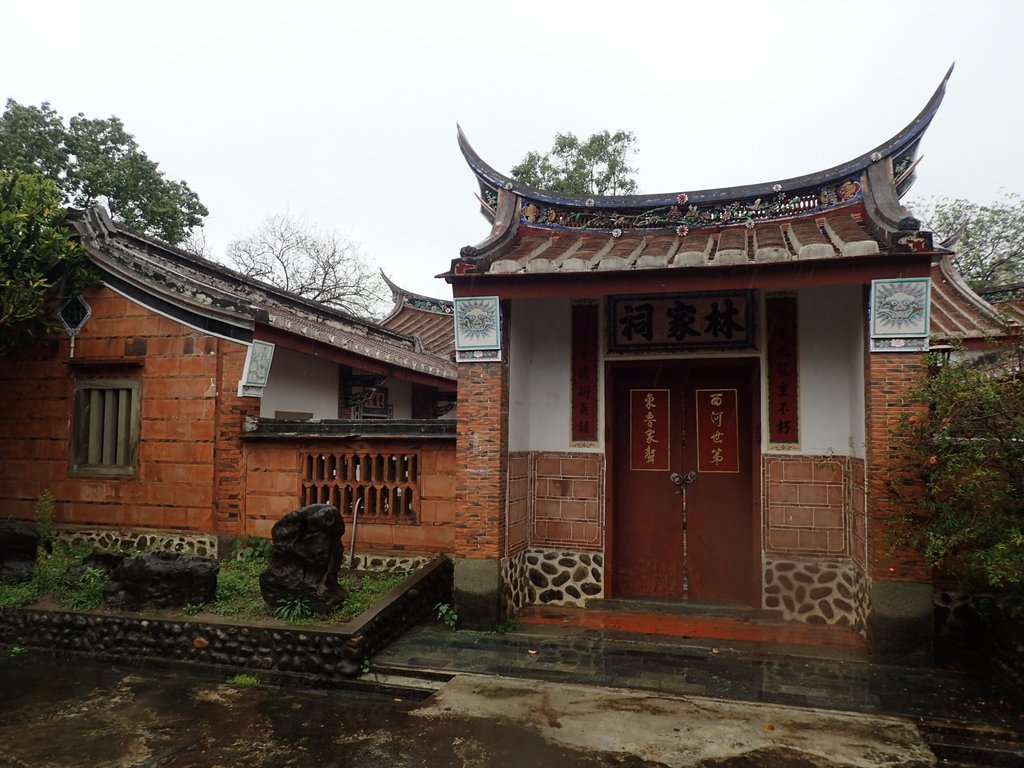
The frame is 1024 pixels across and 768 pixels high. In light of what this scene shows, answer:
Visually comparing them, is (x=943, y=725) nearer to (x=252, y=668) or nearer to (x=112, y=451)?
(x=252, y=668)

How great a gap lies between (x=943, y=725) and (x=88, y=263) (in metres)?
9.38

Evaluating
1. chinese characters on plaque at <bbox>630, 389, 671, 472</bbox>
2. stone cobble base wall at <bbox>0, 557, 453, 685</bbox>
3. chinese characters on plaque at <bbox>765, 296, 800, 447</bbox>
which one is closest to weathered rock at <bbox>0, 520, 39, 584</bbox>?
stone cobble base wall at <bbox>0, 557, 453, 685</bbox>

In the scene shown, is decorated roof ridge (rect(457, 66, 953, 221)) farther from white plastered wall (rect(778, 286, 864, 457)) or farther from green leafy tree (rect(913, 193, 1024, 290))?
green leafy tree (rect(913, 193, 1024, 290))

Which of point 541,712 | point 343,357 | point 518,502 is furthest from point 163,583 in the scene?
point 343,357

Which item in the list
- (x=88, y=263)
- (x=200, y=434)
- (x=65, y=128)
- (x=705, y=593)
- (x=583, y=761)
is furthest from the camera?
(x=65, y=128)

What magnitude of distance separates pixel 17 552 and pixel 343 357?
409 cm

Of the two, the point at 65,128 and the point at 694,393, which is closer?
the point at 694,393

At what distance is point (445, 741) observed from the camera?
13.5ft

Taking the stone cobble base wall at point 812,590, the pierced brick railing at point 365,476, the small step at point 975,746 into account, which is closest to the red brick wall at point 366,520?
the pierced brick railing at point 365,476

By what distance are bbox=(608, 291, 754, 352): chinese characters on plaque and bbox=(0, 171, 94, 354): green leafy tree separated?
6234 millimetres

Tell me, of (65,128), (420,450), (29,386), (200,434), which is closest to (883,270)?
(420,450)

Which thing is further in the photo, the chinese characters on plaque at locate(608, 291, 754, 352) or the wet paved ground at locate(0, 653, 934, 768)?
the chinese characters on plaque at locate(608, 291, 754, 352)

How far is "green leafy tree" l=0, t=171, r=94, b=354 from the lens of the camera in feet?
24.9

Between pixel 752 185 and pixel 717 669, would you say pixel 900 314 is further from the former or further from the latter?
pixel 717 669
